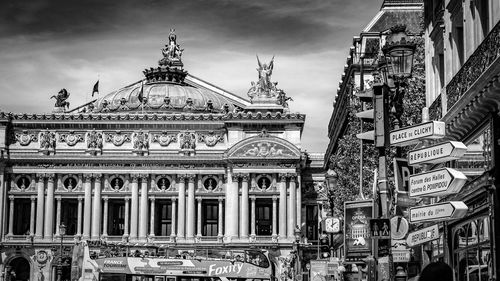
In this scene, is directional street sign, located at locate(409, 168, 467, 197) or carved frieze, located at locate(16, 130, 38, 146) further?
carved frieze, located at locate(16, 130, 38, 146)

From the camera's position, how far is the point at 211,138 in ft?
325

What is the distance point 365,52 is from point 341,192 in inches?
609

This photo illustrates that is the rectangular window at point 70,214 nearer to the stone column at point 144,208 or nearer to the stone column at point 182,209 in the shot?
the stone column at point 144,208

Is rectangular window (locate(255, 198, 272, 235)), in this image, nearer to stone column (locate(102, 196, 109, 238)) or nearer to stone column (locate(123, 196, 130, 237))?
stone column (locate(123, 196, 130, 237))

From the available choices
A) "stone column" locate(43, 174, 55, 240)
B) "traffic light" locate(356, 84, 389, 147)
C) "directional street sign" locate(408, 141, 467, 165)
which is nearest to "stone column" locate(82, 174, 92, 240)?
"stone column" locate(43, 174, 55, 240)

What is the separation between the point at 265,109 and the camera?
99562 mm

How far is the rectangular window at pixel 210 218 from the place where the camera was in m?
100

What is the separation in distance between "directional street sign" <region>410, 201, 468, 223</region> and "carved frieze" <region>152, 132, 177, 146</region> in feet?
268

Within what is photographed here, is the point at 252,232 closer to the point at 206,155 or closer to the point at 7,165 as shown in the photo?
the point at 206,155

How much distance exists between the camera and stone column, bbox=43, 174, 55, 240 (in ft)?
318

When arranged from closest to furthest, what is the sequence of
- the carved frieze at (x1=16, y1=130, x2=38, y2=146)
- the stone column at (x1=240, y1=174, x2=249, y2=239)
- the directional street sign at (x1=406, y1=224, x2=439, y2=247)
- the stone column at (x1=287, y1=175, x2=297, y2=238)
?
the directional street sign at (x1=406, y1=224, x2=439, y2=247) → the stone column at (x1=287, y1=175, x2=297, y2=238) → the stone column at (x1=240, y1=174, x2=249, y2=239) → the carved frieze at (x1=16, y1=130, x2=38, y2=146)

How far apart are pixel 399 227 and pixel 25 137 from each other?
8610cm

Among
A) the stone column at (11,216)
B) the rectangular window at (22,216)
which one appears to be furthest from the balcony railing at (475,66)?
the rectangular window at (22,216)

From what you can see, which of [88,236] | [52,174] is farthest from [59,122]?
[88,236]
